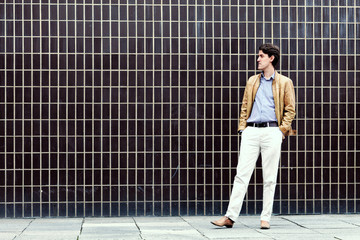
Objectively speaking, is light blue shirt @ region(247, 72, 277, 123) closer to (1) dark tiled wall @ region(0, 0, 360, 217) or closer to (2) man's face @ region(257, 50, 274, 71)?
(2) man's face @ region(257, 50, 274, 71)

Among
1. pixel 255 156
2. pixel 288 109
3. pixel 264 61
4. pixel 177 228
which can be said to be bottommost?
pixel 177 228

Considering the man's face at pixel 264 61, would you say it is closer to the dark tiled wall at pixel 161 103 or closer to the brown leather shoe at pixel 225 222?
the dark tiled wall at pixel 161 103

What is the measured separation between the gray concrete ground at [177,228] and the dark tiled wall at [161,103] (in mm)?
316

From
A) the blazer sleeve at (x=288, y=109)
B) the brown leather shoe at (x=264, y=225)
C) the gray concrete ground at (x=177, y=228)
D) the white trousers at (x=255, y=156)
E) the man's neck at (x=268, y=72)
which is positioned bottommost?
the gray concrete ground at (x=177, y=228)

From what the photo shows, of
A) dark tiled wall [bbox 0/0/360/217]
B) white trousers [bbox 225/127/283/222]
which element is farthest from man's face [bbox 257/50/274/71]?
dark tiled wall [bbox 0/0/360/217]

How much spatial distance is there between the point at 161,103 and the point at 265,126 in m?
1.57

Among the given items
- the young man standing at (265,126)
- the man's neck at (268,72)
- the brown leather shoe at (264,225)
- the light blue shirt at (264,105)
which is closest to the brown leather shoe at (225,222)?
the young man standing at (265,126)

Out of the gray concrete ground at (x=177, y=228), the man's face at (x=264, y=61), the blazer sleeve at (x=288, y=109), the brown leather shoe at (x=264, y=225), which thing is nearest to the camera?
the gray concrete ground at (x=177, y=228)

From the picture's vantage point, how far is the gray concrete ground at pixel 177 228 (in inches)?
301

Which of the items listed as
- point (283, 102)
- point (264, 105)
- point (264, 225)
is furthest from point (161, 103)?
point (264, 225)

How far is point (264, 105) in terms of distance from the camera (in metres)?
8.38

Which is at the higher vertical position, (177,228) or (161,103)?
(161,103)

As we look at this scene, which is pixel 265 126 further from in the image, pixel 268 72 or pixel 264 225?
pixel 264 225

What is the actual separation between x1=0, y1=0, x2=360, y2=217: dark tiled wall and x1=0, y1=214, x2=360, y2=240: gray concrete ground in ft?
1.04
